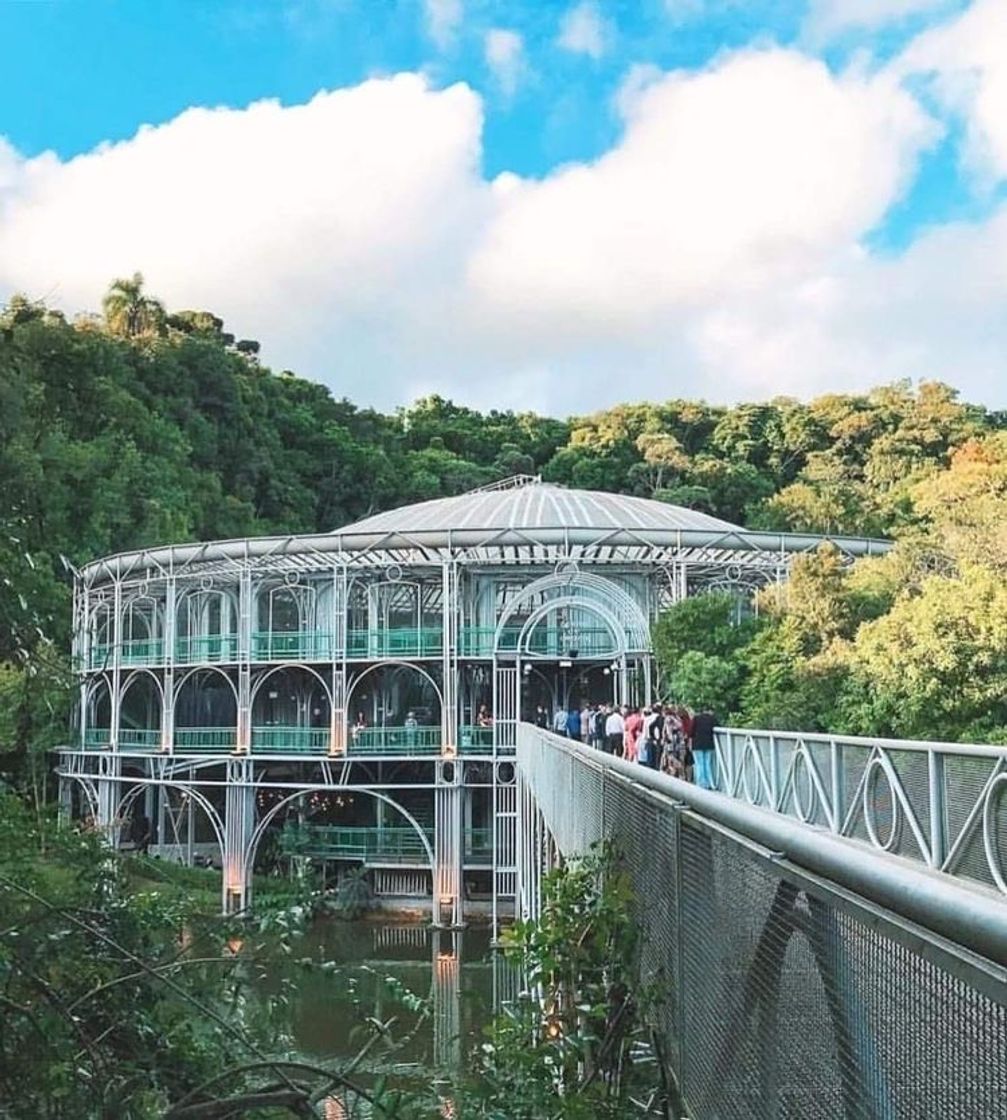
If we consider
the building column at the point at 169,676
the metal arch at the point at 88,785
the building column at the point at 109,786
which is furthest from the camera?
the metal arch at the point at 88,785

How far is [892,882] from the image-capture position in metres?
1.72

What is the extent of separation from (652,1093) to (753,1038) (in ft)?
6.14

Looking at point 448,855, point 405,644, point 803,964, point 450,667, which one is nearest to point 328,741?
point 405,644

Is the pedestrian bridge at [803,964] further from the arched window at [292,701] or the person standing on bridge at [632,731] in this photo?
the arched window at [292,701]

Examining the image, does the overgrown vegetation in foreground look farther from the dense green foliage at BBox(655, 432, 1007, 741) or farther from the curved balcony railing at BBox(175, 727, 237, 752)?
the curved balcony railing at BBox(175, 727, 237, 752)

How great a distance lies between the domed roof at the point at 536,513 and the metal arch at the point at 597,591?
3699 millimetres

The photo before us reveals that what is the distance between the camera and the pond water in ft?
17.7

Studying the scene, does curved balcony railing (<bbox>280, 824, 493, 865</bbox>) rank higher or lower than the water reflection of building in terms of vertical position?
lower

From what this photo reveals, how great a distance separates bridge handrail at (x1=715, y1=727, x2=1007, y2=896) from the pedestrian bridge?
2.78 m

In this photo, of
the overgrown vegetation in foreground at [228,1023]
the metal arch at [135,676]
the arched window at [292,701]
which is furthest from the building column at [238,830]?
the overgrown vegetation in foreground at [228,1023]

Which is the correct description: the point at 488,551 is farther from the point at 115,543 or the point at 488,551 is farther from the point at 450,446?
the point at 450,446

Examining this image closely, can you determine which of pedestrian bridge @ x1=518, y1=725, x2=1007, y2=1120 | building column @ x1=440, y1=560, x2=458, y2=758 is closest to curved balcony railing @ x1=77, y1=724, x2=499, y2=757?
building column @ x1=440, y1=560, x2=458, y2=758

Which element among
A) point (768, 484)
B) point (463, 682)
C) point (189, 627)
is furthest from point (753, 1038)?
point (768, 484)

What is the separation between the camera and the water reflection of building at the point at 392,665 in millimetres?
29938
